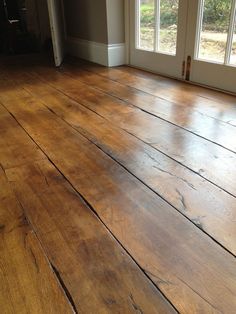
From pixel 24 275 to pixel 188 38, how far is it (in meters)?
2.14

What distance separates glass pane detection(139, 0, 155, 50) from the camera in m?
2.65

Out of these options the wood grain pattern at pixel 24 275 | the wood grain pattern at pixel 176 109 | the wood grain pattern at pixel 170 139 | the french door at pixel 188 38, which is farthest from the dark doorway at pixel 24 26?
the wood grain pattern at pixel 24 275

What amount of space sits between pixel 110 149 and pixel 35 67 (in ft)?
7.61

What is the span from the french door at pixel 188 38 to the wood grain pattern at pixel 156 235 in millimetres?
1295

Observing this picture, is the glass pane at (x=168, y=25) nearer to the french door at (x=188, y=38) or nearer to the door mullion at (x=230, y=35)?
the french door at (x=188, y=38)

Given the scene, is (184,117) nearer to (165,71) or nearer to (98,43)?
(165,71)

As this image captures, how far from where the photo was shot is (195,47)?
2.31m

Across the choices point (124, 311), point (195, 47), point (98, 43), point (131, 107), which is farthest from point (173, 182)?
point (98, 43)

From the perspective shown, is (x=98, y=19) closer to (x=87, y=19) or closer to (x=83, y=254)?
(x=87, y=19)

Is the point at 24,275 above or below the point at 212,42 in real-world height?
below

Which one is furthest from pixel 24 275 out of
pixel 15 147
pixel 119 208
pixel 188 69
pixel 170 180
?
pixel 188 69

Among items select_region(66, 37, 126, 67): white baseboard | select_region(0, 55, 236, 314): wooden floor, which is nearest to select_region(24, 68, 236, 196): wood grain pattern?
select_region(0, 55, 236, 314): wooden floor

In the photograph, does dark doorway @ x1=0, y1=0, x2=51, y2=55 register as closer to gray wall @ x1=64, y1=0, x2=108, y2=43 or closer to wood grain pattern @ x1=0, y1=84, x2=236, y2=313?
gray wall @ x1=64, y1=0, x2=108, y2=43

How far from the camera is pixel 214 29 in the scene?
2.12 m
